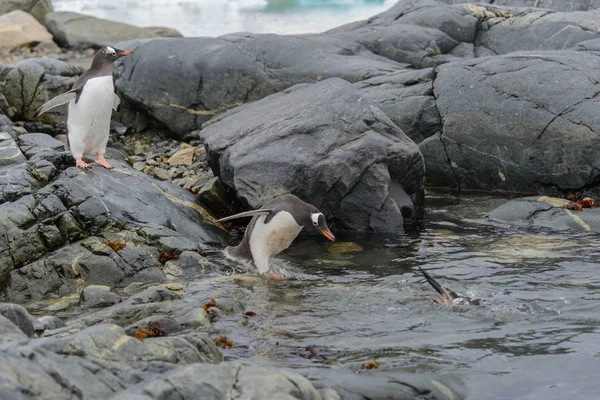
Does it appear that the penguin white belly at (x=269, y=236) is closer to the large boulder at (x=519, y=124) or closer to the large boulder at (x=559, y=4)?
the large boulder at (x=519, y=124)

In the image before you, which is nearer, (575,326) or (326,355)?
(326,355)

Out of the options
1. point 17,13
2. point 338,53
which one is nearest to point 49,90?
point 338,53

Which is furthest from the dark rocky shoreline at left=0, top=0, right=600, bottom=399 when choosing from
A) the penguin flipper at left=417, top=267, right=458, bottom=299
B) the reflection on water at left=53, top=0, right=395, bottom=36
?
the reflection on water at left=53, top=0, right=395, bottom=36

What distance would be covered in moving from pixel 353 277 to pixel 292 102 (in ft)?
11.3

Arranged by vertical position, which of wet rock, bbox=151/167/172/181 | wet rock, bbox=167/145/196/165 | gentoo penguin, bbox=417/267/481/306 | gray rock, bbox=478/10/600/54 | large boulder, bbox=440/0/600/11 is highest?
large boulder, bbox=440/0/600/11

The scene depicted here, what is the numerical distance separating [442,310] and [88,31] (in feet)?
59.5

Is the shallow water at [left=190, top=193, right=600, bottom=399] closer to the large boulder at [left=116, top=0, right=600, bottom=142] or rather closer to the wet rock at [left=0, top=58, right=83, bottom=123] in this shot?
the large boulder at [left=116, top=0, right=600, bottom=142]

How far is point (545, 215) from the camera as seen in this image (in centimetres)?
1019

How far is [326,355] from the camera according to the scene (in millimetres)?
5996

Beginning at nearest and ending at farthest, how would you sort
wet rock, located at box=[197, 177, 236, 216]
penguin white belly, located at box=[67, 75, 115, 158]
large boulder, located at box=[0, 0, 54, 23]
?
penguin white belly, located at box=[67, 75, 115, 158] < wet rock, located at box=[197, 177, 236, 216] < large boulder, located at box=[0, 0, 54, 23]

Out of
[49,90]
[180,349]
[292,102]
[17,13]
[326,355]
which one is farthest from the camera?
[17,13]

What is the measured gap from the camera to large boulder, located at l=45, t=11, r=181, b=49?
2228 cm

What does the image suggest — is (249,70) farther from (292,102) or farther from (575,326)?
(575,326)

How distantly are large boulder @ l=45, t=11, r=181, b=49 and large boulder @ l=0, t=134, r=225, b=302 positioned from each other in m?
13.1
